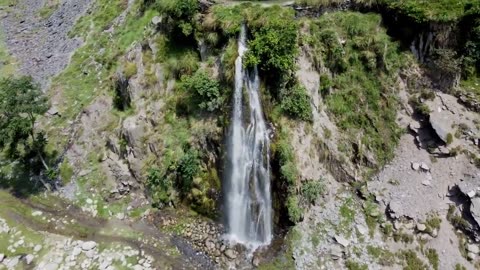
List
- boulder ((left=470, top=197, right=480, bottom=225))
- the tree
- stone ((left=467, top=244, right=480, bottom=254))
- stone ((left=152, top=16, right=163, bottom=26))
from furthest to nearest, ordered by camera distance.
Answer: stone ((left=152, top=16, right=163, bottom=26)), the tree, boulder ((left=470, top=197, right=480, bottom=225)), stone ((left=467, top=244, right=480, bottom=254))

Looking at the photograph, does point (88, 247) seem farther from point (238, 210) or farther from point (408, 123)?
point (408, 123)

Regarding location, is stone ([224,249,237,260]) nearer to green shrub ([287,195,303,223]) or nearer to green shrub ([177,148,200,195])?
green shrub ([287,195,303,223])

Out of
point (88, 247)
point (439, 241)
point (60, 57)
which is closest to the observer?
point (439, 241)

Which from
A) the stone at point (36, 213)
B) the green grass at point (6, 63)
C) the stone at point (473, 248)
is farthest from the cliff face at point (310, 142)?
the green grass at point (6, 63)

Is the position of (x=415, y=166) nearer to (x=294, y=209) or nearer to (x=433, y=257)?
(x=433, y=257)

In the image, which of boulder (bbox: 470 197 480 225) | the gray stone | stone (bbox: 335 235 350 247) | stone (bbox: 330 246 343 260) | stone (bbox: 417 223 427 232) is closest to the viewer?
boulder (bbox: 470 197 480 225)

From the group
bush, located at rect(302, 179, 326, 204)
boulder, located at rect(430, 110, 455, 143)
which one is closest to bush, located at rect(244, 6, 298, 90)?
bush, located at rect(302, 179, 326, 204)

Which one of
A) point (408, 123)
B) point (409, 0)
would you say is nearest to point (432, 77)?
point (408, 123)

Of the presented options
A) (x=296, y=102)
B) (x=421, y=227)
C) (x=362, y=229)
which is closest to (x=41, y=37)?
(x=296, y=102)
